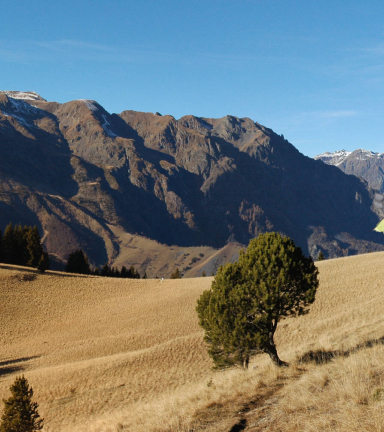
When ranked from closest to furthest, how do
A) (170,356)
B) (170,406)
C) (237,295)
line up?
(170,406) → (237,295) → (170,356)

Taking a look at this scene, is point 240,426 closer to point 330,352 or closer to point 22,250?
point 330,352

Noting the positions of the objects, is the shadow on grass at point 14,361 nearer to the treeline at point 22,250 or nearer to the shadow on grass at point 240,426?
the shadow on grass at point 240,426

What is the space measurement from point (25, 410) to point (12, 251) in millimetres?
70165

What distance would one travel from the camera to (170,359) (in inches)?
1328

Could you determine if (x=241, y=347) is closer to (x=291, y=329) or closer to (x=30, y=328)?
(x=291, y=329)

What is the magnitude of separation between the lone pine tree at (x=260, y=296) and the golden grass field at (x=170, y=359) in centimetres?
167

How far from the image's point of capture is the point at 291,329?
36.7m

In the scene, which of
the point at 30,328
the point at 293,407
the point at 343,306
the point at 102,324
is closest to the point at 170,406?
the point at 293,407

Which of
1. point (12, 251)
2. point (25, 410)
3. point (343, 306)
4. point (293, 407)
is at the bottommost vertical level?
point (343, 306)

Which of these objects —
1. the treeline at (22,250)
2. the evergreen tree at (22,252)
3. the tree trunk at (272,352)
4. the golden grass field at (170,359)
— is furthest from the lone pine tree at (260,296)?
the evergreen tree at (22,252)

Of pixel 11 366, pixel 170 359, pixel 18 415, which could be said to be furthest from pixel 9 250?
pixel 18 415

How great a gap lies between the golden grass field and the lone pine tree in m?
1.67

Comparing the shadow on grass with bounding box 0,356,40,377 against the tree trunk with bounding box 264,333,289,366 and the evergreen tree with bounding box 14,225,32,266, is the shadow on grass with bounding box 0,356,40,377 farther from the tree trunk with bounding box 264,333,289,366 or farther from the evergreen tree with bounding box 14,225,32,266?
the evergreen tree with bounding box 14,225,32,266

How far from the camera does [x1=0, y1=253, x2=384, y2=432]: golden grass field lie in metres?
10.5
